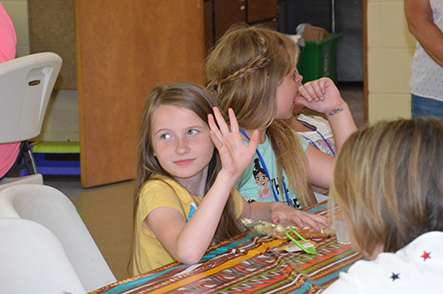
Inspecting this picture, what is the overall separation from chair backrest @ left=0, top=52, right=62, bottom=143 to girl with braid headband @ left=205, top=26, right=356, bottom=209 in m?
0.74

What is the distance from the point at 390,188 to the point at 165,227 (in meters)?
0.63

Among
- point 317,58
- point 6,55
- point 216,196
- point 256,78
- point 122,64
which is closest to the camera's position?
point 216,196

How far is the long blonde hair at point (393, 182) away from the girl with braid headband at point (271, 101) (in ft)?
3.12

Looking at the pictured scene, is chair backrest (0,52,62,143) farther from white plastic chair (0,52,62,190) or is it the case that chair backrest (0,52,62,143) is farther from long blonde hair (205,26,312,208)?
long blonde hair (205,26,312,208)

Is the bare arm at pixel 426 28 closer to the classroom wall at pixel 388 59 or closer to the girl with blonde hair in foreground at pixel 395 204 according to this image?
the girl with blonde hair in foreground at pixel 395 204

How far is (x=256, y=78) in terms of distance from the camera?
179 cm

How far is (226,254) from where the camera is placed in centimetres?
119

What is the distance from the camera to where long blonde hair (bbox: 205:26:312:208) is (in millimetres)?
1791

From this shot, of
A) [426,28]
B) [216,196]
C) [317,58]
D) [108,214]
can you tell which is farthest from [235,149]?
[317,58]

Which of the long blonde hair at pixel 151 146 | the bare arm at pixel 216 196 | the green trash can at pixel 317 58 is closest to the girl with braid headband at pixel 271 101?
the long blonde hair at pixel 151 146

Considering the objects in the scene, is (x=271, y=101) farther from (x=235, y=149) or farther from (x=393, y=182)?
(x=393, y=182)

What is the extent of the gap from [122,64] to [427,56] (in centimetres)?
220

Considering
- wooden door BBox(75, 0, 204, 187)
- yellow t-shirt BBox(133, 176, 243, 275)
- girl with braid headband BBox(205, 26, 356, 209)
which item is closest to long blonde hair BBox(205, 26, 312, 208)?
girl with braid headband BBox(205, 26, 356, 209)

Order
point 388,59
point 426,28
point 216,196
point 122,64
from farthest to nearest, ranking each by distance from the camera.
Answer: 1. point 122,64
2. point 388,59
3. point 426,28
4. point 216,196
